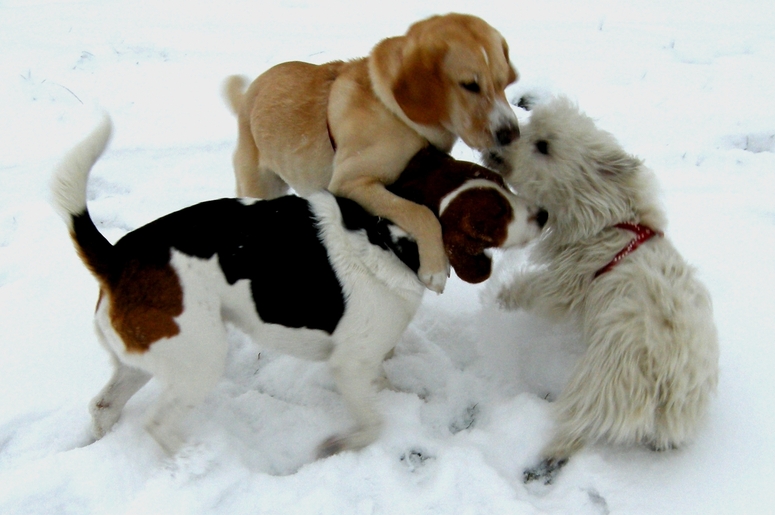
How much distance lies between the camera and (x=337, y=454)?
214cm

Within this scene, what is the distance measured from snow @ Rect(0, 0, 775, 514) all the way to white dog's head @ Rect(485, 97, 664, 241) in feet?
1.95

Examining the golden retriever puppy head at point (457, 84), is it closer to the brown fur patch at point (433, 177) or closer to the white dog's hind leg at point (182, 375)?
the brown fur patch at point (433, 177)

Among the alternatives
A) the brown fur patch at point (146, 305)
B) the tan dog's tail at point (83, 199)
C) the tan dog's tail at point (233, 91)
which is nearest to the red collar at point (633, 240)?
the brown fur patch at point (146, 305)

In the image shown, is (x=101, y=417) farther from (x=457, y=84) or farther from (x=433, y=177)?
(x=457, y=84)

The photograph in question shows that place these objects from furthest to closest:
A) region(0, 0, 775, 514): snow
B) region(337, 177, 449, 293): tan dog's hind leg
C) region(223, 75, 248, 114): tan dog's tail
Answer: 1. region(223, 75, 248, 114): tan dog's tail
2. region(337, 177, 449, 293): tan dog's hind leg
3. region(0, 0, 775, 514): snow

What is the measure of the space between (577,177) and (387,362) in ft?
3.83

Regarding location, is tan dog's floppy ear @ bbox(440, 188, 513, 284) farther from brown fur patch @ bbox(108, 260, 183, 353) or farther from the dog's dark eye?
brown fur patch @ bbox(108, 260, 183, 353)

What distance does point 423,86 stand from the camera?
2.20 metres

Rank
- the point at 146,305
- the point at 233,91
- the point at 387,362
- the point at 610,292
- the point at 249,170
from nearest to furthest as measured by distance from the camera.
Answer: the point at 146,305 < the point at 610,292 < the point at 387,362 < the point at 249,170 < the point at 233,91

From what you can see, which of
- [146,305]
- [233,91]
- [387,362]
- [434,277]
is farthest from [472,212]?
[233,91]

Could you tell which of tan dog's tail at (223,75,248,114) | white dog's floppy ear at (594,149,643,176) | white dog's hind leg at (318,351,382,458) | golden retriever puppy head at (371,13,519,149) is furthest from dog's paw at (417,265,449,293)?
tan dog's tail at (223,75,248,114)

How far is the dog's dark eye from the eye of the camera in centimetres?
216

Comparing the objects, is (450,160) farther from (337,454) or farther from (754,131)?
(754,131)

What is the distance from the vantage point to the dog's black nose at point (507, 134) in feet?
7.17
